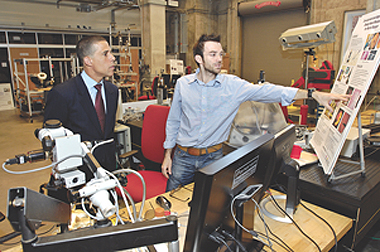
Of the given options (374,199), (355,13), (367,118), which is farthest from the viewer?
(355,13)

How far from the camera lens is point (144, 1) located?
8.41 meters

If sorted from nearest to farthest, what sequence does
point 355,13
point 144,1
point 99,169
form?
point 99,169
point 355,13
point 144,1

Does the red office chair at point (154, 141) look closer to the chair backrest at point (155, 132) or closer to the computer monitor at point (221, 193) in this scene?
the chair backrest at point (155, 132)

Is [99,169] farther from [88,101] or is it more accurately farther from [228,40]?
[228,40]

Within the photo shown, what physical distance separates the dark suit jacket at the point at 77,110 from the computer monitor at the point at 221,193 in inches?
57.0

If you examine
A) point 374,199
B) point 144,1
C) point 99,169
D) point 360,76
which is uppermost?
point 144,1

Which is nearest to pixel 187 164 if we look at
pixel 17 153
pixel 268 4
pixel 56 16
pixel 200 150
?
pixel 200 150

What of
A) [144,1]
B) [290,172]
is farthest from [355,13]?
[290,172]

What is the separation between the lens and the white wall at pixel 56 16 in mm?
8938

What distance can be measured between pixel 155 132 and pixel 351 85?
166 cm

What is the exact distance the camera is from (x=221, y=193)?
77 cm

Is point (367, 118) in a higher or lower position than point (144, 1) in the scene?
lower

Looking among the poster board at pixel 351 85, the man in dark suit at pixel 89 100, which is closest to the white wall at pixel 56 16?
the man in dark suit at pixel 89 100

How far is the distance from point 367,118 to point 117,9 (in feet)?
32.8
